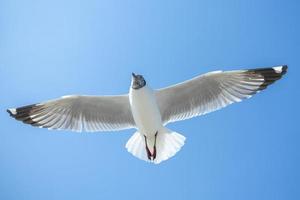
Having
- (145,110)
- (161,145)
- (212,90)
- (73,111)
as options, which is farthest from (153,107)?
(73,111)

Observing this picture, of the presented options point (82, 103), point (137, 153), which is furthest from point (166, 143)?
point (82, 103)

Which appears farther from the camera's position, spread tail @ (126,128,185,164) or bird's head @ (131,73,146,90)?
spread tail @ (126,128,185,164)

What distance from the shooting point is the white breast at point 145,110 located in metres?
10.4

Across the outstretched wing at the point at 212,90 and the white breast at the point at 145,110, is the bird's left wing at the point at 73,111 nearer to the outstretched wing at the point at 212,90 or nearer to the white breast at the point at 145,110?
the white breast at the point at 145,110

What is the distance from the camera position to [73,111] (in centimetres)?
1074

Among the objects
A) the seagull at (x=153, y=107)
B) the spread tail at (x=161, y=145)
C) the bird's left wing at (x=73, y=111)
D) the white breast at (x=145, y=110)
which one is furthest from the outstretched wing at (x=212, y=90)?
the bird's left wing at (x=73, y=111)

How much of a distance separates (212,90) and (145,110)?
2.71 ft

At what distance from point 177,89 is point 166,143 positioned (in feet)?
2.08

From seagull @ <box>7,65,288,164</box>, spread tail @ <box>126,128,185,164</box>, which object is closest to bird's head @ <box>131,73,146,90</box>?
seagull @ <box>7,65,288,164</box>

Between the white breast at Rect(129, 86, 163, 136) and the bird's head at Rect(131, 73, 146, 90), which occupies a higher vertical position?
the bird's head at Rect(131, 73, 146, 90)

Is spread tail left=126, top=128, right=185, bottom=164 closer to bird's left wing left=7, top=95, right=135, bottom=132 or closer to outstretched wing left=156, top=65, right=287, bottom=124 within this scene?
outstretched wing left=156, top=65, right=287, bottom=124

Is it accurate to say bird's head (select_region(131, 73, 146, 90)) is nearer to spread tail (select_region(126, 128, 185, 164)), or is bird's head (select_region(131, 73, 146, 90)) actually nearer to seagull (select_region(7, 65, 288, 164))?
seagull (select_region(7, 65, 288, 164))

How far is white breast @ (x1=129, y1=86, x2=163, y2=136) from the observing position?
10430 millimetres

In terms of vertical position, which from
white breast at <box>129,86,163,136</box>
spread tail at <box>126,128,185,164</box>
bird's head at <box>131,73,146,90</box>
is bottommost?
spread tail at <box>126,128,185,164</box>
